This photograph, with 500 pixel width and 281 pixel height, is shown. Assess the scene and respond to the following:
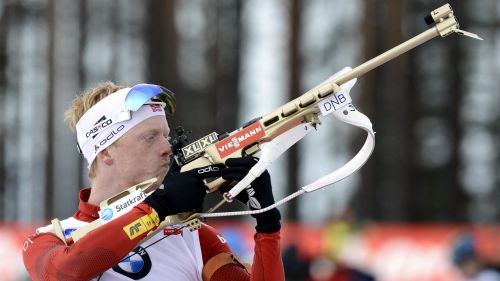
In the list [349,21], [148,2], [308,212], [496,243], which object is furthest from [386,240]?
[148,2]

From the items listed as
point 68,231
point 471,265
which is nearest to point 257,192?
point 68,231

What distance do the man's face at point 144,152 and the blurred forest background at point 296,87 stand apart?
27112mm

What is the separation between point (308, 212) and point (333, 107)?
3115 cm

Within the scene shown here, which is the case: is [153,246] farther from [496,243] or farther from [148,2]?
[148,2]

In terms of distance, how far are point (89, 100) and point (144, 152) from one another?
407mm

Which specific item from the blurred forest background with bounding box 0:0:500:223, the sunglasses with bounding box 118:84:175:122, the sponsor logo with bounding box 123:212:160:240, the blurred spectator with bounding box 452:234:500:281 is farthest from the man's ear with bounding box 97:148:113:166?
the blurred forest background with bounding box 0:0:500:223

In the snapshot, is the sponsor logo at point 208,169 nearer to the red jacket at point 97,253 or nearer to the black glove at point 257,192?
the black glove at point 257,192

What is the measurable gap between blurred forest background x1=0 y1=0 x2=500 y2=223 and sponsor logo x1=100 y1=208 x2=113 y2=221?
2733 centimetres

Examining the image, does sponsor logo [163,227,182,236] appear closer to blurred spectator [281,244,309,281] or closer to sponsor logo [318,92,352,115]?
sponsor logo [318,92,352,115]

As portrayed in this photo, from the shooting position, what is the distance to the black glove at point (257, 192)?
5.37 m

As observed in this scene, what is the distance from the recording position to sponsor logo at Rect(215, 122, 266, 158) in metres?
5.42

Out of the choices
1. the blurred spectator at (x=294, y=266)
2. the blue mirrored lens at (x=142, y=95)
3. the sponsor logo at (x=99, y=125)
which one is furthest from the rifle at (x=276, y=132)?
the blurred spectator at (x=294, y=266)

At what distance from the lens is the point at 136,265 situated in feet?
18.9

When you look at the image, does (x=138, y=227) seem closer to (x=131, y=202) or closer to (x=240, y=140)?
(x=131, y=202)
